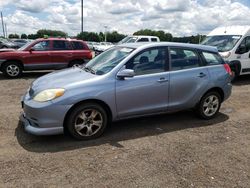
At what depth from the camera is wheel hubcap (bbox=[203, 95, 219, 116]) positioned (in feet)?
20.0

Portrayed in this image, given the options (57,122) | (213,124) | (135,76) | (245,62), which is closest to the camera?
(57,122)

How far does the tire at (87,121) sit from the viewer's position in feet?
15.4

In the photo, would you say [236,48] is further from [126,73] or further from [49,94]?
[49,94]

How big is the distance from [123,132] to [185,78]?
5.20ft

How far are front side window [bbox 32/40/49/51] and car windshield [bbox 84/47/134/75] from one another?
22.4 feet

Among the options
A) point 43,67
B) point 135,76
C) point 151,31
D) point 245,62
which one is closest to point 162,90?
point 135,76

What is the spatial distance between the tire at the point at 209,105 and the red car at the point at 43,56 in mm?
6966

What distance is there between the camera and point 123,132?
5.36 metres

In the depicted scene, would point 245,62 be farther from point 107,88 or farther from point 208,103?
point 107,88

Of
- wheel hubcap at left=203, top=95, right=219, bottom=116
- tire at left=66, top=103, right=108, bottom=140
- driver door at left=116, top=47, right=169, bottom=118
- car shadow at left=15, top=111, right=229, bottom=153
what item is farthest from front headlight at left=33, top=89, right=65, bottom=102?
wheel hubcap at left=203, top=95, right=219, bottom=116

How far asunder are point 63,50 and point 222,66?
786 cm

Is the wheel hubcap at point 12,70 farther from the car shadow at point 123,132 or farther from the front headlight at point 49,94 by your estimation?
the front headlight at point 49,94

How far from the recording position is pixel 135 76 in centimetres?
513

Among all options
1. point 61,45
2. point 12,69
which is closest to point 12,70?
point 12,69
